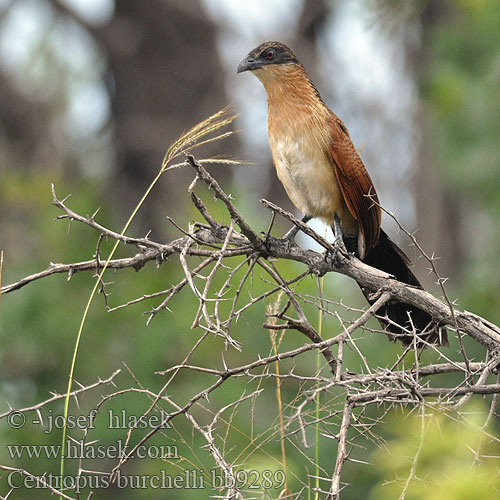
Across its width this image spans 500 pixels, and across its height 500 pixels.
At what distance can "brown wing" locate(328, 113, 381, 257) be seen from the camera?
338 centimetres

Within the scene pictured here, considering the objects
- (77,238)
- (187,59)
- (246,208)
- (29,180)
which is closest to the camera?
(246,208)

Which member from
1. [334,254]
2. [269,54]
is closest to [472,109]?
[269,54]

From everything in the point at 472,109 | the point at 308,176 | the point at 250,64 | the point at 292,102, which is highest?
the point at 472,109

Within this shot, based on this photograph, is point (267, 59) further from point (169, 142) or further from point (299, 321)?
point (169, 142)

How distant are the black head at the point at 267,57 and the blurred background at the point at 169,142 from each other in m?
0.78

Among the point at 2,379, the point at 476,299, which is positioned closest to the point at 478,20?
the point at 476,299

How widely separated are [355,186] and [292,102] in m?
0.46

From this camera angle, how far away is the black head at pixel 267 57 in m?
3.69

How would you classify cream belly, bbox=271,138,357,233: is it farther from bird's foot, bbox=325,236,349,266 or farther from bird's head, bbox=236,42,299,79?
bird's foot, bbox=325,236,349,266

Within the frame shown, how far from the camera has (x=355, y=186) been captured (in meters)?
3.42

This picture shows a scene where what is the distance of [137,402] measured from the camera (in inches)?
190

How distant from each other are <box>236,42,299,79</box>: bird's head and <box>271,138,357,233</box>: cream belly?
1.33 ft

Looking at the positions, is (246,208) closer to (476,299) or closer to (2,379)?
(476,299)

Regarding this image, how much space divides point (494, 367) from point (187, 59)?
24.6 feet
